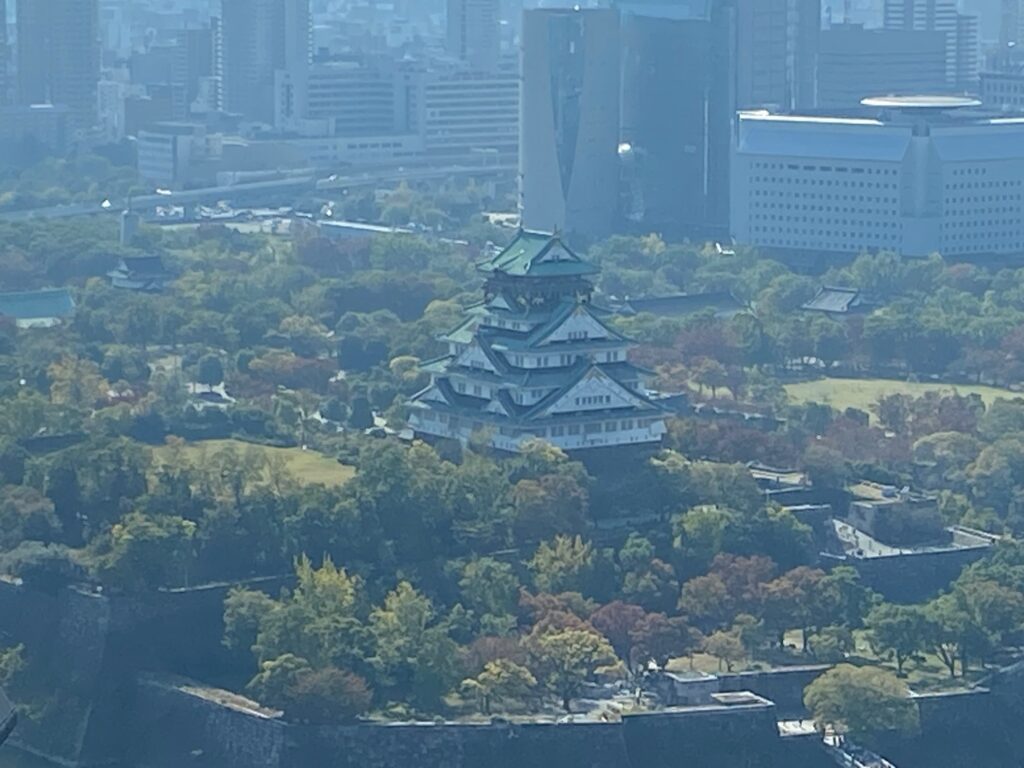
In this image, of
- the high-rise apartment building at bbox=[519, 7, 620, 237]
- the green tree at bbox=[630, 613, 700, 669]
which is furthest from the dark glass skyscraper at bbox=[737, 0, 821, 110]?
the green tree at bbox=[630, 613, 700, 669]

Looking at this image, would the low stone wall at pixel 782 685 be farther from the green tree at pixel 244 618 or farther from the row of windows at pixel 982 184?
the row of windows at pixel 982 184

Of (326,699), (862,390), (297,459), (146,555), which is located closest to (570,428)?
(297,459)

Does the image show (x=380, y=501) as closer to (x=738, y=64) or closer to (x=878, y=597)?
(x=878, y=597)

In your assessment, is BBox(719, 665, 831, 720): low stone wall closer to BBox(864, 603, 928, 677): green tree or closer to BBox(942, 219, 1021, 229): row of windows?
BBox(864, 603, 928, 677): green tree

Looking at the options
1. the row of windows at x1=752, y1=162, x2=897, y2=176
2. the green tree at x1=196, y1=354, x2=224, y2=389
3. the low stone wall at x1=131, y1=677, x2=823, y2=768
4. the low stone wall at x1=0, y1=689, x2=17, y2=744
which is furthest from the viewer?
the row of windows at x1=752, y1=162, x2=897, y2=176

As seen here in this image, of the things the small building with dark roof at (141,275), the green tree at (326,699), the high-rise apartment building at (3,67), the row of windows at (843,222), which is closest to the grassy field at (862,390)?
the small building with dark roof at (141,275)
